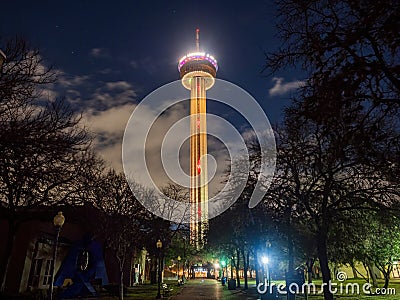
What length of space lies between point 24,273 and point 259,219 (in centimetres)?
1946

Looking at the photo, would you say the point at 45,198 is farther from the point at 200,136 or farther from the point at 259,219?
the point at 200,136

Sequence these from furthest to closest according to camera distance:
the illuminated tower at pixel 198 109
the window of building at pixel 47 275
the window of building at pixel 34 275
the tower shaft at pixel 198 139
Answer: the tower shaft at pixel 198 139, the illuminated tower at pixel 198 109, the window of building at pixel 47 275, the window of building at pixel 34 275

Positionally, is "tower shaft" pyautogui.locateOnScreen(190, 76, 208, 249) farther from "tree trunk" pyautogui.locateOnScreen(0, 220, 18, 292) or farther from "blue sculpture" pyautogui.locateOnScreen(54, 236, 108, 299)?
"tree trunk" pyautogui.locateOnScreen(0, 220, 18, 292)

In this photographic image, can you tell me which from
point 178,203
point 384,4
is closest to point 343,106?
point 384,4

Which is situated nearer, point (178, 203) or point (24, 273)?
point (24, 273)

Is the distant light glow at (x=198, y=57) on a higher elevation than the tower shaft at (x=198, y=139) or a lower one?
higher

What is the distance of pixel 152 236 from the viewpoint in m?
44.8

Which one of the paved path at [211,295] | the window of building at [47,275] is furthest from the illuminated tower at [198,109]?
the window of building at [47,275]
